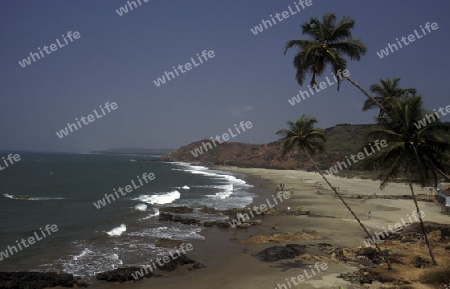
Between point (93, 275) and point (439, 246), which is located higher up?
point (93, 275)

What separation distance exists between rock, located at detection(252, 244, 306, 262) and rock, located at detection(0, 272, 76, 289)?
10628mm

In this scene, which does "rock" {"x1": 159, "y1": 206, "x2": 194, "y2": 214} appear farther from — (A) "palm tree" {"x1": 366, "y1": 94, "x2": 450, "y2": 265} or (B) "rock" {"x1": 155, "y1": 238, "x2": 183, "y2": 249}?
(A) "palm tree" {"x1": 366, "y1": 94, "x2": 450, "y2": 265}

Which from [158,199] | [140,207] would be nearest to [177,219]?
[140,207]

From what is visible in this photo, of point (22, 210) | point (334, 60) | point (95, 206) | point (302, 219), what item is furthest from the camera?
point (95, 206)

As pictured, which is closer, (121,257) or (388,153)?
(388,153)

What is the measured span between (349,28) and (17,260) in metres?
23.5

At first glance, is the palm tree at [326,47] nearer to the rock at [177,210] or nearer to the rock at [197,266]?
the rock at [197,266]

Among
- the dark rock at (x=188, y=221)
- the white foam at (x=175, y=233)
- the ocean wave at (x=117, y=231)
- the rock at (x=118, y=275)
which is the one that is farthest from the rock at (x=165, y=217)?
the rock at (x=118, y=275)

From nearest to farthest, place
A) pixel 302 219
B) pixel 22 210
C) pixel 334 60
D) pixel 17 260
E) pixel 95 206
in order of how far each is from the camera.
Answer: pixel 334 60, pixel 17 260, pixel 302 219, pixel 22 210, pixel 95 206

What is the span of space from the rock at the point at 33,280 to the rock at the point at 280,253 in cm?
1063

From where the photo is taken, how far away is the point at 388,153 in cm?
1333

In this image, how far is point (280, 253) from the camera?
20.1m

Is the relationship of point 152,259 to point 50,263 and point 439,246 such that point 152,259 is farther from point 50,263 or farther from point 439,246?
point 439,246

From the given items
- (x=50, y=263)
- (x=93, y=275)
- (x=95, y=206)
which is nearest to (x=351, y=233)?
(x=93, y=275)
